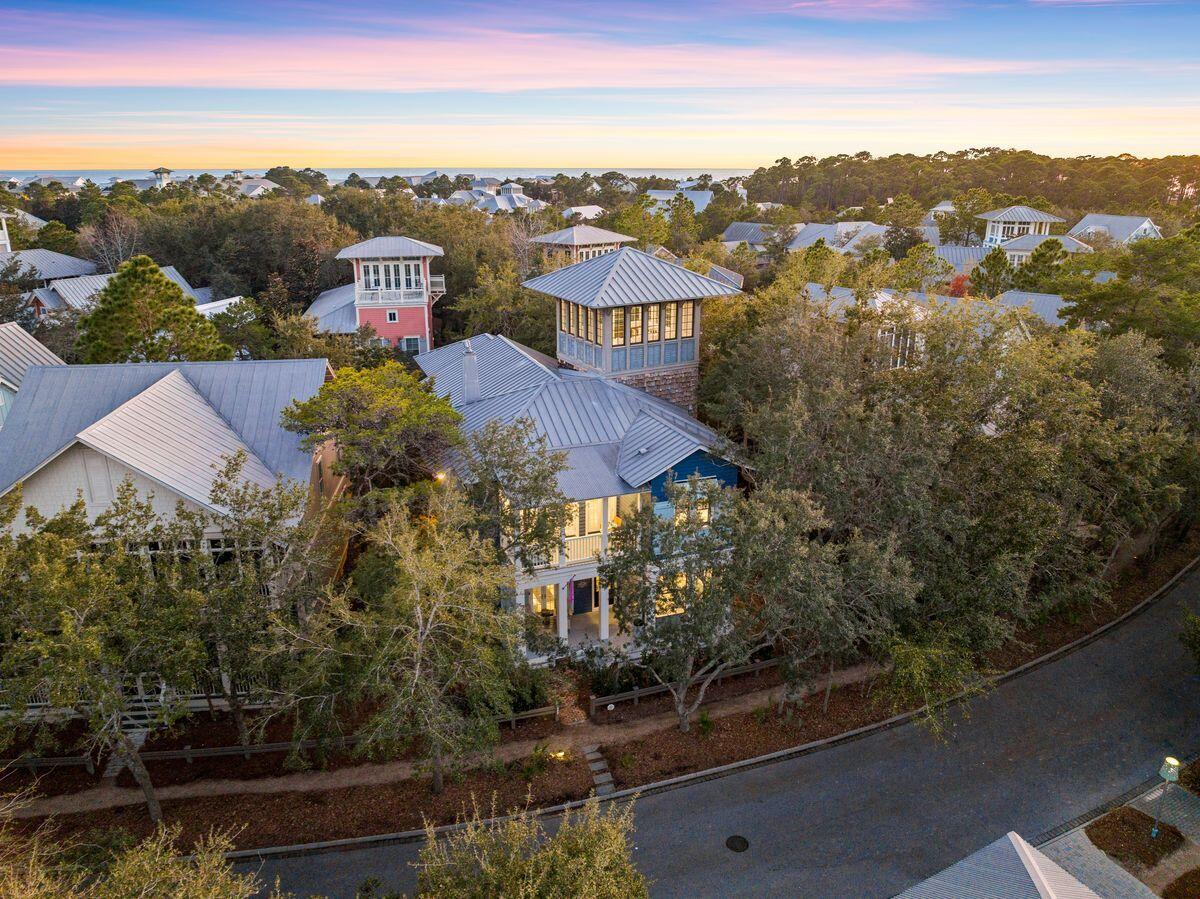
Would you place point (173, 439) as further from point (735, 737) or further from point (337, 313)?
point (337, 313)

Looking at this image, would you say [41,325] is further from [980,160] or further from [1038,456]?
[980,160]

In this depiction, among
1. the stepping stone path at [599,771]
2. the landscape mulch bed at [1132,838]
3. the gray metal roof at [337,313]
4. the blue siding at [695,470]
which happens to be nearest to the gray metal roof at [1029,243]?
the gray metal roof at [337,313]

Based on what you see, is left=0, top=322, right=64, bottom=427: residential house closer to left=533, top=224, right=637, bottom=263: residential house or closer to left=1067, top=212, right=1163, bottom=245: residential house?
left=533, top=224, right=637, bottom=263: residential house

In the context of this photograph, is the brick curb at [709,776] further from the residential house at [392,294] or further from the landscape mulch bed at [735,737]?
the residential house at [392,294]

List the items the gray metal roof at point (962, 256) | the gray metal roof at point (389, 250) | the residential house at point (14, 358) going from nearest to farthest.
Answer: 1. the residential house at point (14, 358)
2. the gray metal roof at point (389, 250)
3. the gray metal roof at point (962, 256)

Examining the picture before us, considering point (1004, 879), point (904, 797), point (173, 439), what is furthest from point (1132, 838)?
point (173, 439)

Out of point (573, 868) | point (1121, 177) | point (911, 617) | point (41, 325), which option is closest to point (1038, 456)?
point (911, 617)
